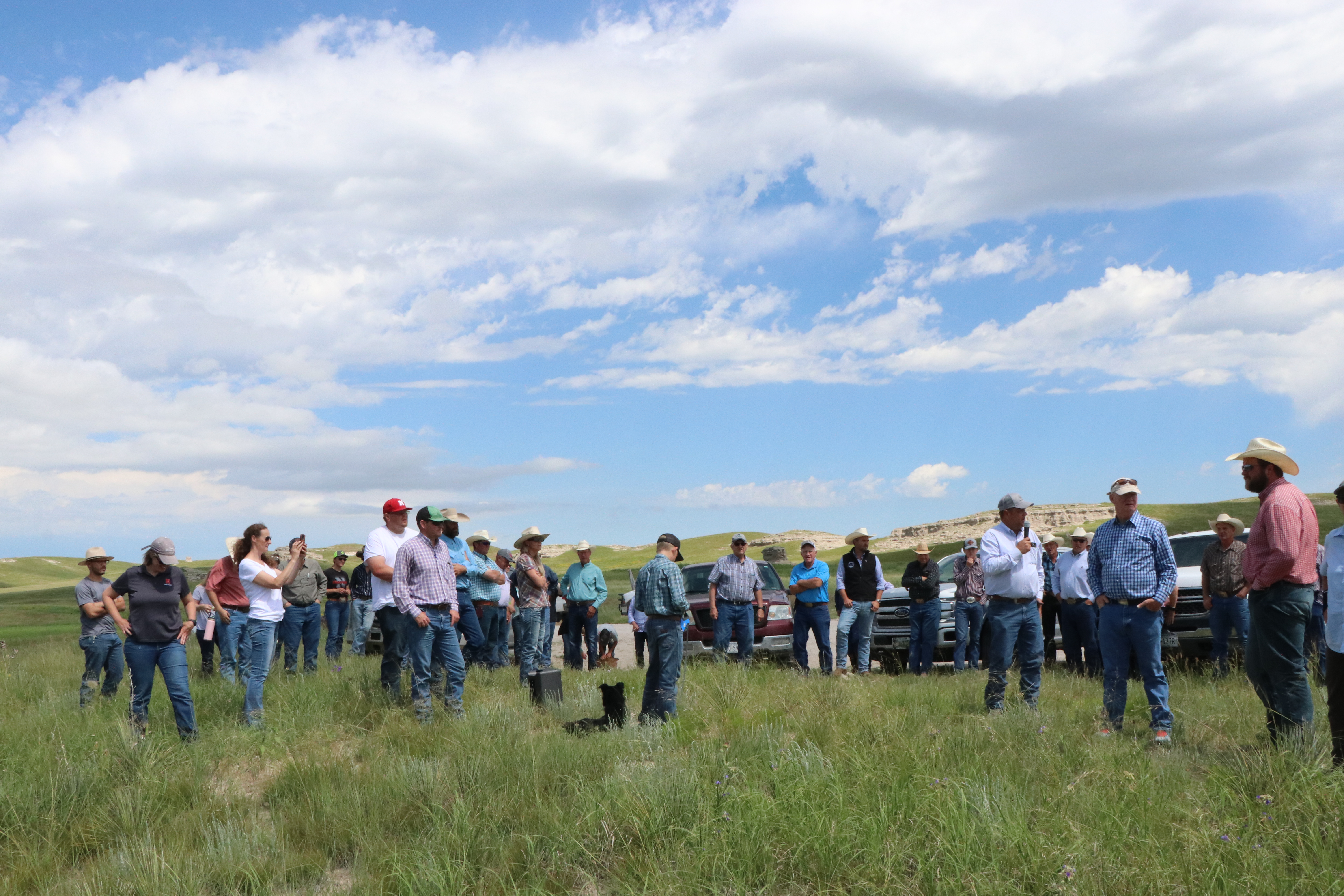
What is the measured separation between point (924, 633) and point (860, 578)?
1.08 m

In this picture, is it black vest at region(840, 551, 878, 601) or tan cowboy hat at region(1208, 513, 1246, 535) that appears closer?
tan cowboy hat at region(1208, 513, 1246, 535)

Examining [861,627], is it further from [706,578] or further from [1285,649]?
[1285,649]

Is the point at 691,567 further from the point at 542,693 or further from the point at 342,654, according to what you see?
the point at 542,693

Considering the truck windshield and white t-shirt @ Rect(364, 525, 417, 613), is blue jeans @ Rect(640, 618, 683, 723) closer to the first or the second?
white t-shirt @ Rect(364, 525, 417, 613)

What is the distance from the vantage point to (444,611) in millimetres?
8703

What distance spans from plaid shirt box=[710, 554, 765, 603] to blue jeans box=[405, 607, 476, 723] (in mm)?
4449

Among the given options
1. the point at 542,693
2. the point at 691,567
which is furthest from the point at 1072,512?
the point at 542,693

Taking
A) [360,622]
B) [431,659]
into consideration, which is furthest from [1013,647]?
[360,622]

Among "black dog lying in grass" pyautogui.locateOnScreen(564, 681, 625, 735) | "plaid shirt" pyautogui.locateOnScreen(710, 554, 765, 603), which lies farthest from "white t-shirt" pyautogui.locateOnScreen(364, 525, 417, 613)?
"plaid shirt" pyautogui.locateOnScreen(710, 554, 765, 603)

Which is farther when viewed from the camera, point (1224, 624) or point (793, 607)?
point (793, 607)

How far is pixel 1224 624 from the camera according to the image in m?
10.2

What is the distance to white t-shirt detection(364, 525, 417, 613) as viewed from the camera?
8844 mm

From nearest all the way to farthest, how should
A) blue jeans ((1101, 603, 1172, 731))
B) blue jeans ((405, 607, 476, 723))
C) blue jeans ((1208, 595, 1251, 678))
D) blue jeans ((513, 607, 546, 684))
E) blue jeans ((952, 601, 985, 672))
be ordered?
blue jeans ((1101, 603, 1172, 731)), blue jeans ((405, 607, 476, 723)), blue jeans ((1208, 595, 1251, 678)), blue jeans ((513, 607, 546, 684)), blue jeans ((952, 601, 985, 672))

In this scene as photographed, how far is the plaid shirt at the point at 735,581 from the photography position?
1245 cm
